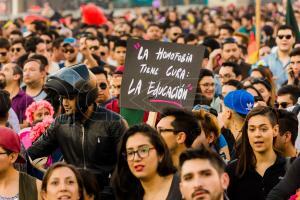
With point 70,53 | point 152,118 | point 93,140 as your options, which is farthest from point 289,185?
point 70,53

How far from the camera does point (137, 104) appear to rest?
1078 cm

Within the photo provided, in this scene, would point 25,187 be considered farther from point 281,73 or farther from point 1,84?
point 281,73

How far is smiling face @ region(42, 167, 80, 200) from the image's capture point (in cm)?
852

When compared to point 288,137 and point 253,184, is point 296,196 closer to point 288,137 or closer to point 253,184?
point 253,184

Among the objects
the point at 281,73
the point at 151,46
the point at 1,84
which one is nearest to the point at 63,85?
the point at 151,46

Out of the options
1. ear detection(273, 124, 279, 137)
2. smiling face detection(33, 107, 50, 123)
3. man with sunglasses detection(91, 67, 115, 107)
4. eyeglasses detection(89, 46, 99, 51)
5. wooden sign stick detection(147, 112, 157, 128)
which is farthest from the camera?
eyeglasses detection(89, 46, 99, 51)

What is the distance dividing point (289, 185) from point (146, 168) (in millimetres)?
957

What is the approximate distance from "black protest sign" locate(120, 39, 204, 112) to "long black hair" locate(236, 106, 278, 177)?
4.50 ft

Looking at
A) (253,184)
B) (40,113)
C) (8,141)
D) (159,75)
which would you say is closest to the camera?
(8,141)

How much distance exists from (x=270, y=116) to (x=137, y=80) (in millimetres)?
Answer: 1922

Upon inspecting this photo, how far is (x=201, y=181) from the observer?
7.36 meters

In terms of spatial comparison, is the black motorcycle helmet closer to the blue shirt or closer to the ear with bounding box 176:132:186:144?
the ear with bounding box 176:132:186:144

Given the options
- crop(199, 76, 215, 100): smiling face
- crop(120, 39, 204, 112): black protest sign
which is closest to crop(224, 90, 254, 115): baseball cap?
crop(120, 39, 204, 112): black protest sign

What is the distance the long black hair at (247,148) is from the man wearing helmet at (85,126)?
0.89 meters
